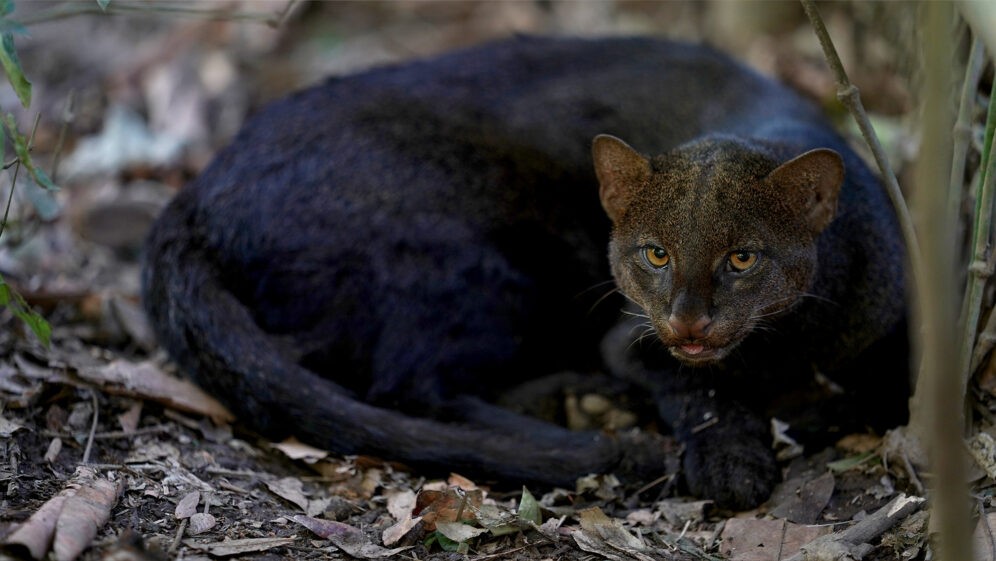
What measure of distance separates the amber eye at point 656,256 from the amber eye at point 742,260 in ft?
0.58

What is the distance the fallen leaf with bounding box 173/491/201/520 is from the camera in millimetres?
2585

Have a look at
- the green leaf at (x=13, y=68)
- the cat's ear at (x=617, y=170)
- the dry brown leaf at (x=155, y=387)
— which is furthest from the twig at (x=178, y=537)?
the cat's ear at (x=617, y=170)

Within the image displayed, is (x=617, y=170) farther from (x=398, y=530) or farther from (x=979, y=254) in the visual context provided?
(x=398, y=530)

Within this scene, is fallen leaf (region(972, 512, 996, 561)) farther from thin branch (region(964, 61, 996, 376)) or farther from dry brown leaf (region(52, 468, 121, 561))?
dry brown leaf (region(52, 468, 121, 561))

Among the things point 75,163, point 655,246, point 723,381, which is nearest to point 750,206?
point 655,246

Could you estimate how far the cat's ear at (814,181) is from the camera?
2.70 metres

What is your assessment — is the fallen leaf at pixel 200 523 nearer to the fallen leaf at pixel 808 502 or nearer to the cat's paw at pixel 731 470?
the cat's paw at pixel 731 470

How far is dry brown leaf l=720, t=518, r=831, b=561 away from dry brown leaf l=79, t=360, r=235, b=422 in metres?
1.68

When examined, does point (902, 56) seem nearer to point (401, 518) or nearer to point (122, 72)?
point (401, 518)

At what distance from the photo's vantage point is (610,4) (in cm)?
642

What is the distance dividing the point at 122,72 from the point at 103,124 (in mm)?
521

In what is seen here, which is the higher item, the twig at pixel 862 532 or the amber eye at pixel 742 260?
the amber eye at pixel 742 260

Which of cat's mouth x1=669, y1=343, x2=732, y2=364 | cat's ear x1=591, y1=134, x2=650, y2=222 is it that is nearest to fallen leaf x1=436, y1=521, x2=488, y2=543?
cat's mouth x1=669, y1=343, x2=732, y2=364

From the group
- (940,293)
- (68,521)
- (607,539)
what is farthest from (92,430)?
(940,293)
